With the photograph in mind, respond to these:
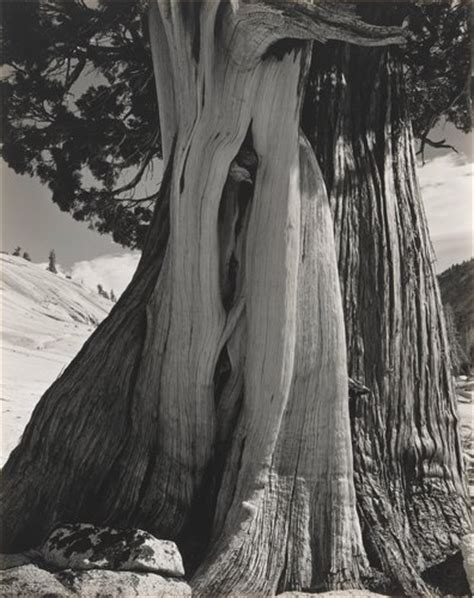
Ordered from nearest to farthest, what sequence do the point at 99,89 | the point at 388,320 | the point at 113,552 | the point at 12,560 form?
1. the point at 113,552
2. the point at 12,560
3. the point at 388,320
4. the point at 99,89

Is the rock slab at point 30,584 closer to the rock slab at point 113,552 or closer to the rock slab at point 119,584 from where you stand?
the rock slab at point 119,584

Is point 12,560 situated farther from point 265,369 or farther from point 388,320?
point 388,320

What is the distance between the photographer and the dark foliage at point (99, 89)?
5.01 meters

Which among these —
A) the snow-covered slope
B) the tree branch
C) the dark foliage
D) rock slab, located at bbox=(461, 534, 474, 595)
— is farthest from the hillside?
the tree branch

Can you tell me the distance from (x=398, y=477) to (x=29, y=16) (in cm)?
415

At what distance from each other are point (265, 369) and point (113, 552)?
972mm

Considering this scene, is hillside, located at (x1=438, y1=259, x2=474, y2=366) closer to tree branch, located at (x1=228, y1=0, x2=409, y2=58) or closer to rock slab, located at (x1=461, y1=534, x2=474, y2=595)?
rock slab, located at (x1=461, y1=534, x2=474, y2=595)

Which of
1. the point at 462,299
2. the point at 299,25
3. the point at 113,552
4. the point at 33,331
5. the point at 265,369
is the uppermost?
the point at 462,299

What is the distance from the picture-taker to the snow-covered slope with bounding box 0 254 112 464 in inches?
316

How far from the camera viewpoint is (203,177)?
10.3 feet

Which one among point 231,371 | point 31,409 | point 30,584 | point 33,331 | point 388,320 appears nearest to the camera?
point 30,584

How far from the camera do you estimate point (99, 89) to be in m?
5.68

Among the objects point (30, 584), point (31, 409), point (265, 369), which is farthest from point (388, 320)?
point (31, 409)

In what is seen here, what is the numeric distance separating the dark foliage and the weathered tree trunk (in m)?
1.30
